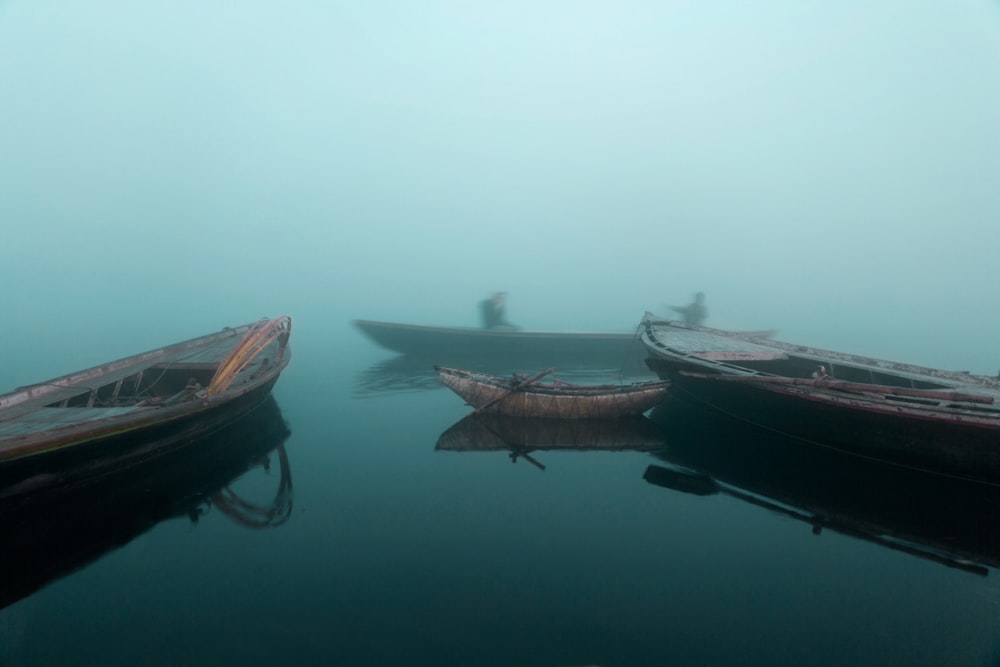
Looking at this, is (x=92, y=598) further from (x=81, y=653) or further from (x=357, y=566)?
(x=357, y=566)

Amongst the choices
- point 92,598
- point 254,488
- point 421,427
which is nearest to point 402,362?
point 421,427

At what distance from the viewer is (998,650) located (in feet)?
24.1

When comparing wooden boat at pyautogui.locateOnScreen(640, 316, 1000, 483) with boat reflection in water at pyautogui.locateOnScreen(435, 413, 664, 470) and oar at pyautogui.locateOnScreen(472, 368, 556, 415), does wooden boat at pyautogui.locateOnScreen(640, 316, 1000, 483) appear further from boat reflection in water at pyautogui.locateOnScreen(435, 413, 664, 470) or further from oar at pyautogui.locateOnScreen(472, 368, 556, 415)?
oar at pyautogui.locateOnScreen(472, 368, 556, 415)

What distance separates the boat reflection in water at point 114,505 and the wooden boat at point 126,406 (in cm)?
59

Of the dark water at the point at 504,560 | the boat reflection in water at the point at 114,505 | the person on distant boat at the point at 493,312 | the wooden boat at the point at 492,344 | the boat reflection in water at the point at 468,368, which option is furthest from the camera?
the person on distant boat at the point at 493,312

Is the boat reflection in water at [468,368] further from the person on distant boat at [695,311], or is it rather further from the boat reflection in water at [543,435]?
the person on distant boat at [695,311]

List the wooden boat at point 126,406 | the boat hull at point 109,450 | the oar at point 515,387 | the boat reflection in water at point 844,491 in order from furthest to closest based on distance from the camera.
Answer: the oar at point 515,387
the boat reflection in water at point 844,491
the wooden boat at point 126,406
the boat hull at point 109,450

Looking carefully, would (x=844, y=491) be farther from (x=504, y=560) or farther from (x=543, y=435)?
(x=504, y=560)

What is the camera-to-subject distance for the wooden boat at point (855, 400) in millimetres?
11514

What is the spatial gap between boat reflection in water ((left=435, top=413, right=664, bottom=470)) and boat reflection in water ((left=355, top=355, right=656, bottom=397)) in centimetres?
572

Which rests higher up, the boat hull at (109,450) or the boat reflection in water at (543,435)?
the boat hull at (109,450)

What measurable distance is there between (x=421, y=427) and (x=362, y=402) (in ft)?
13.3

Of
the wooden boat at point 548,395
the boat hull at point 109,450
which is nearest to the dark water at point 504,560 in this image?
the boat hull at point 109,450

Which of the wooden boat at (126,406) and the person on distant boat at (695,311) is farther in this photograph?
the person on distant boat at (695,311)
